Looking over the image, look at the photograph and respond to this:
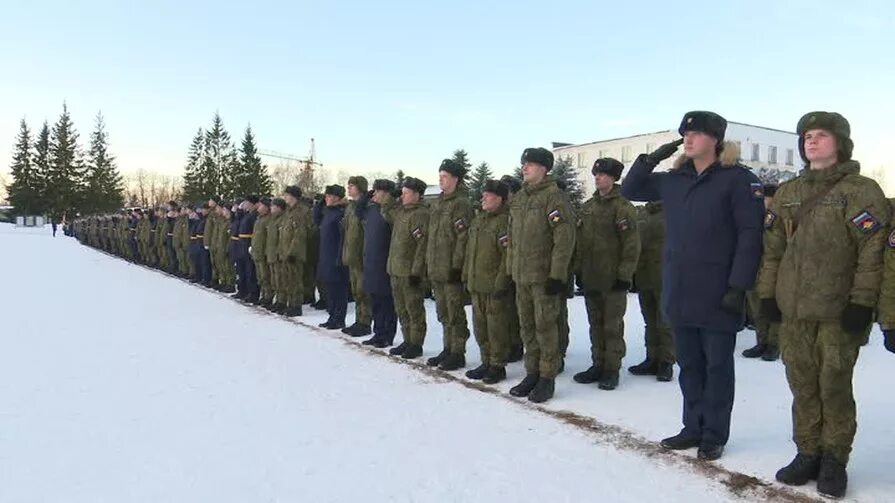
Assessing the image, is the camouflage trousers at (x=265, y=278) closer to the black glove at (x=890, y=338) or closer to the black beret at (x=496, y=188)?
the black beret at (x=496, y=188)

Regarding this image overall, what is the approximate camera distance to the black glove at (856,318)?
344 centimetres

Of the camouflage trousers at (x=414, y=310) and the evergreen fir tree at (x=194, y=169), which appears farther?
the evergreen fir tree at (x=194, y=169)

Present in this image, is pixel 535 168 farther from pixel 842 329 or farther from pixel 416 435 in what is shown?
pixel 842 329

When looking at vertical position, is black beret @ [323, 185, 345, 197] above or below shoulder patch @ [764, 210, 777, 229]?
above

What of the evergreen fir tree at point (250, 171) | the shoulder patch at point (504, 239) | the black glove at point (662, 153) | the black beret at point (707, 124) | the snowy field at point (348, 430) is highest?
the evergreen fir tree at point (250, 171)

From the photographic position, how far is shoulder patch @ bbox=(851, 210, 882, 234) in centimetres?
343

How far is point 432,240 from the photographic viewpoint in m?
7.00

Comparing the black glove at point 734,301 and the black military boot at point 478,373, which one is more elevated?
the black glove at point 734,301

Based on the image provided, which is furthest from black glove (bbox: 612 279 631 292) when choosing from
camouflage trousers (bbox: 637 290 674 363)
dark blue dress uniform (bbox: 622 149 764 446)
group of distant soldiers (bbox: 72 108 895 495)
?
dark blue dress uniform (bbox: 622 149 764 446)

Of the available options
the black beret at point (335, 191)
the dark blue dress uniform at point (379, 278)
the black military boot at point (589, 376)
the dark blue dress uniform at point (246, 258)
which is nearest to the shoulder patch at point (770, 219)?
the black military boot at point (589, 376)

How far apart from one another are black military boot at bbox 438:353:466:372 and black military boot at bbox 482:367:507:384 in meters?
0.57

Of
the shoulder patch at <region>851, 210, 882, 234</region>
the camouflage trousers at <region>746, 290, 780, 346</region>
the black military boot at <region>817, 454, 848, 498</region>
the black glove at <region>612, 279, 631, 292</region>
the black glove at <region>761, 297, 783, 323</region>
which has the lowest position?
the black military boot at <region>817, 454, 848, 498</region>

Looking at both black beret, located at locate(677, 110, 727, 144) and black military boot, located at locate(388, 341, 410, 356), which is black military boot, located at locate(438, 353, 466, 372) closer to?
black military boot, located at locate(388, 341, 410, 356)

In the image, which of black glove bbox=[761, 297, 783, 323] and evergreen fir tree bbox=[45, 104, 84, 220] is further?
evergreen fir tree bbox=[45, 104, 84, 220]
